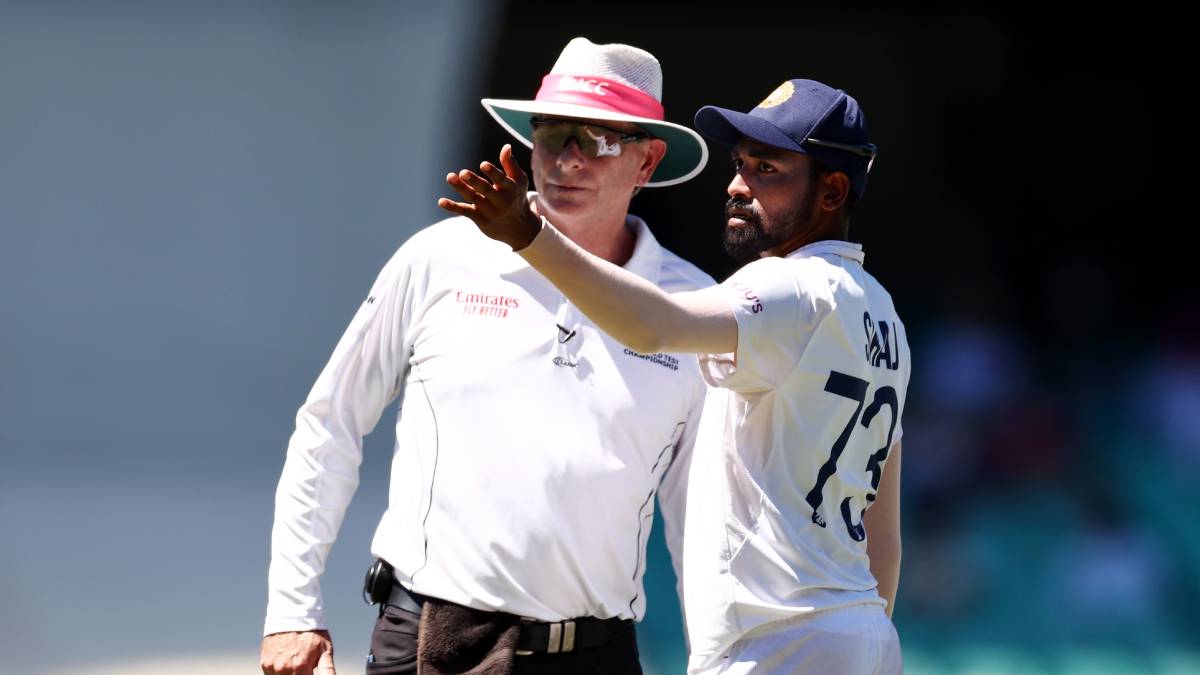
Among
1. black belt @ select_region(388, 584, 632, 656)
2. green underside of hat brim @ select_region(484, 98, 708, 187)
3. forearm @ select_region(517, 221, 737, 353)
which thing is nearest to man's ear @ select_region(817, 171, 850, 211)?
forearm @ select_region(517, 221, 737, 353)

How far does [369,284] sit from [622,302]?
241 inches

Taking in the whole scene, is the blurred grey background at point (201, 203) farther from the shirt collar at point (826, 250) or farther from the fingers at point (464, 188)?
the fingers at point (464, 188)

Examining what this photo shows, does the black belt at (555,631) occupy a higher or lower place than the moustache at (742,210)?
lower

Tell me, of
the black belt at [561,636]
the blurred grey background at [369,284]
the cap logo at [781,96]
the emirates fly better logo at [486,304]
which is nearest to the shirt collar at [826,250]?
the cap logo at [781,96]

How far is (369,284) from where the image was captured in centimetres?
799

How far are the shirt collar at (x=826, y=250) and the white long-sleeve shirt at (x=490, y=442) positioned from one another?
0.50 metres

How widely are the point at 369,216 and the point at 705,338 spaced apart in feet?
20.5

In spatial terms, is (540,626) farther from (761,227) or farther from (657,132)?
(657,132)

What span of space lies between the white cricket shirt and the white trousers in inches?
0.8

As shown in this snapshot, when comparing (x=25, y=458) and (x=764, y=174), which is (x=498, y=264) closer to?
(x=764, y=174)

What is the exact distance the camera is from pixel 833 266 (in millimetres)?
2260

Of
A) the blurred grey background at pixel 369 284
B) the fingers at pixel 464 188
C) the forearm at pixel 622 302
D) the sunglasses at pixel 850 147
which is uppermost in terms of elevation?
the sunglasses at pixel 850 147

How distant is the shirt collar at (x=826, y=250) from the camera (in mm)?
2291

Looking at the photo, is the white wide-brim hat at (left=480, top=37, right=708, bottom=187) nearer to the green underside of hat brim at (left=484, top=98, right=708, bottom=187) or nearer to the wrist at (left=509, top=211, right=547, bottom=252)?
the green underside of hat brim at (left=484, top=98, right=708, bottom=187)
